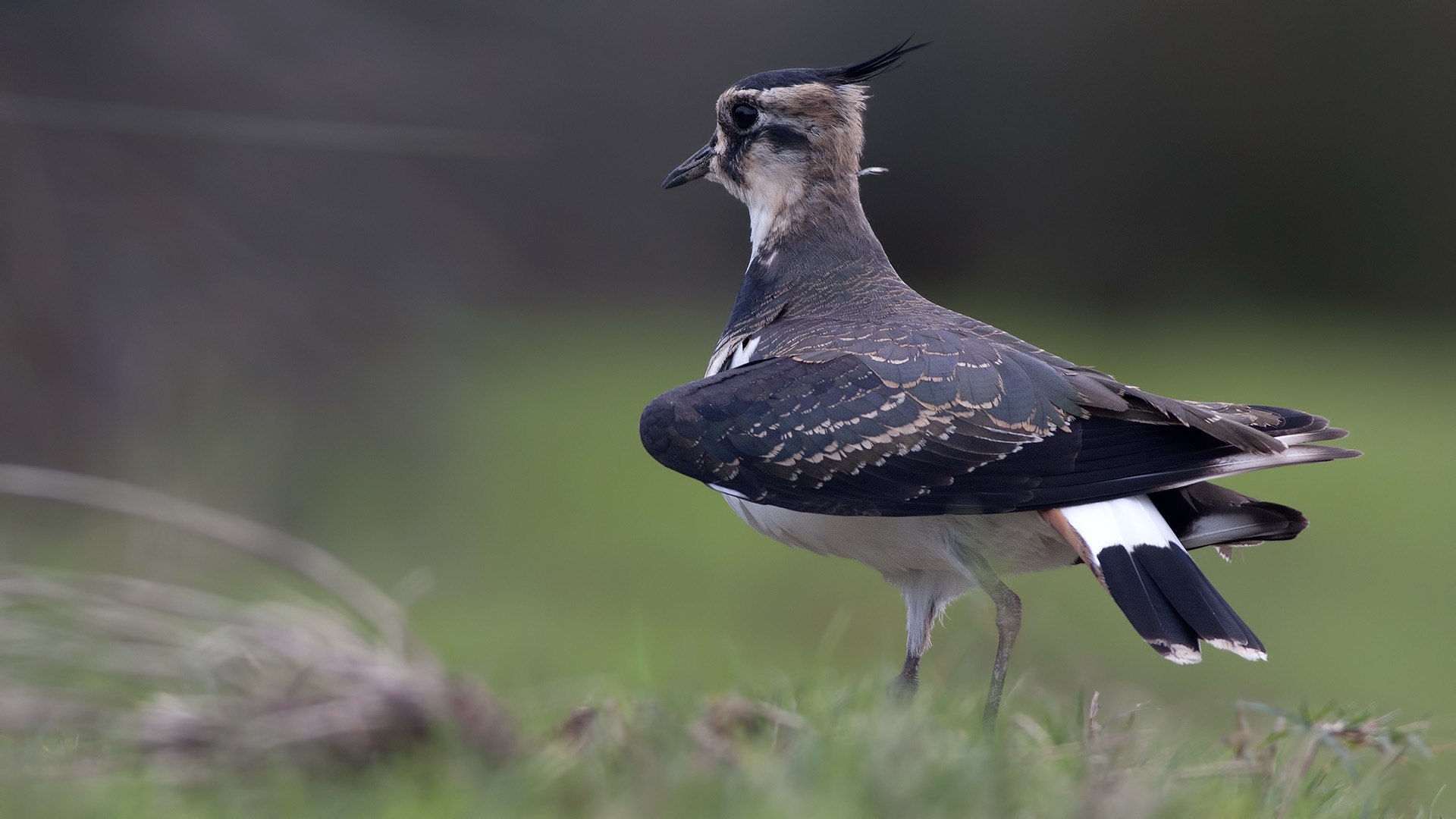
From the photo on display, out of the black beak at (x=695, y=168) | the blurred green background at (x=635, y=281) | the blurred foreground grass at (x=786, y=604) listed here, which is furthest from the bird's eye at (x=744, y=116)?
the blurred foreground grass at (x=786, y=604)

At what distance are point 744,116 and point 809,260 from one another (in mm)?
677

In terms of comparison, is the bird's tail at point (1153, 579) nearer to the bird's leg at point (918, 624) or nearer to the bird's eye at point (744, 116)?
the bird's leg at point (918, 624)

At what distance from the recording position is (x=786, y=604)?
11.0 m

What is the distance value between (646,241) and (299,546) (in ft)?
51.2

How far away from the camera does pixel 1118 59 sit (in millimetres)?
18969

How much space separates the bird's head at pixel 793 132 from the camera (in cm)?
567

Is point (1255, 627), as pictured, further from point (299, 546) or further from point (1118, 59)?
point (1118, 59)

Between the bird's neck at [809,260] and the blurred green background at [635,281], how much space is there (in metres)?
1.19

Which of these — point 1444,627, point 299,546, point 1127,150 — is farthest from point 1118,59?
point 299,546

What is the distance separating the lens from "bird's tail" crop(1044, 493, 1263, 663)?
3811 millimetres

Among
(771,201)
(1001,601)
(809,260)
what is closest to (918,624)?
(1001,601)

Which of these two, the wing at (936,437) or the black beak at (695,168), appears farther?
the black beak at (695,168)

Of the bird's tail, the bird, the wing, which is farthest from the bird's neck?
the bird's tail

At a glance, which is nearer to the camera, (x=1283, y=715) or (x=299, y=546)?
(x=1283, y=715)
